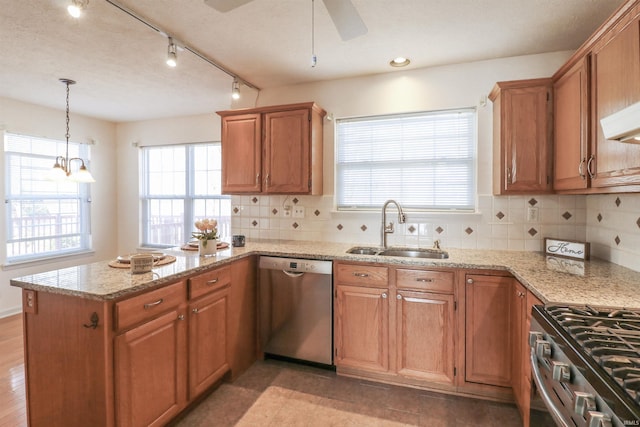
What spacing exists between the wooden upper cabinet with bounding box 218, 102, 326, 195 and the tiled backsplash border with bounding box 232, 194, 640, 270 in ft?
1.19

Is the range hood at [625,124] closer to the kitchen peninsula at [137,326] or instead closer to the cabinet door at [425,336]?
the kitchen peninsula at [137,326]

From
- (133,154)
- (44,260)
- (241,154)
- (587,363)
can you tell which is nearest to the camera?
(587,363)

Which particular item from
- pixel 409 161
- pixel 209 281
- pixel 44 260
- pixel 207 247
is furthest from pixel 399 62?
pixel 44 260

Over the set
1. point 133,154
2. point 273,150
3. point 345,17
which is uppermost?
point 345,17

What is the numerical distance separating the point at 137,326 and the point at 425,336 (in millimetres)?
1788

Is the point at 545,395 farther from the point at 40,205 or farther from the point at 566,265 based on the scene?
the point at 40,205

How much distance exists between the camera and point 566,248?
228 centimetres

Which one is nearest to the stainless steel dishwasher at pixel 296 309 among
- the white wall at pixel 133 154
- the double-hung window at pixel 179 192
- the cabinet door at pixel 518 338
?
the cabinet door at pixel 518 338

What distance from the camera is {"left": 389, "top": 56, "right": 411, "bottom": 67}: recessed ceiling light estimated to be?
267 centimetres

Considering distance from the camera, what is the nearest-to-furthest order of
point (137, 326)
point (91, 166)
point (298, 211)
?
point (137, 326), point (298, 211), point (91, 166)

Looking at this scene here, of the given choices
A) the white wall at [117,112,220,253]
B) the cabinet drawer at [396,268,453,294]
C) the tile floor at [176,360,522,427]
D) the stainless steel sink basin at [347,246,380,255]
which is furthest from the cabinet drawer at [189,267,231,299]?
the white wall at [117,112,220,253]

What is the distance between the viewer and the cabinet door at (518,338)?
183 centimetres

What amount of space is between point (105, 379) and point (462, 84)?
3173 mm

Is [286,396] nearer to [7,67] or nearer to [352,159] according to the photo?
[352,159]
